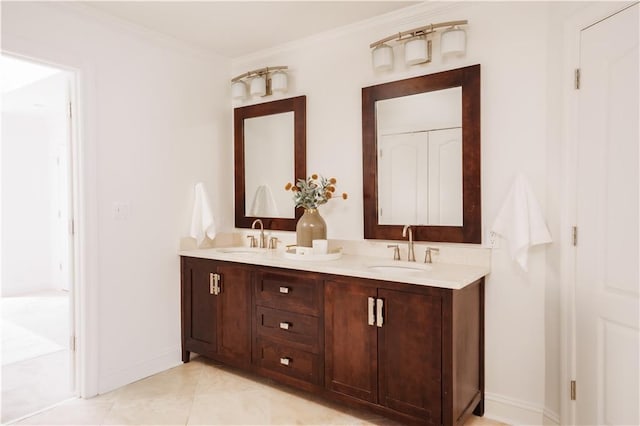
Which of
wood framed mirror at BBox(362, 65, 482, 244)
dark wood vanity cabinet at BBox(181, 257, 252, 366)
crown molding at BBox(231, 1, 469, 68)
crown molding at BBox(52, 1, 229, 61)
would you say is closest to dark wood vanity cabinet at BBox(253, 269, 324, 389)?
dark wood vanity cabinet at BBox(181, 257, 252, 366)

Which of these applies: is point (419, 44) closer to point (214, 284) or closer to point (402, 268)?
point (402, 268)

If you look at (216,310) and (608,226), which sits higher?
(608,226)

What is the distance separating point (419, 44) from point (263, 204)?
5.53ft

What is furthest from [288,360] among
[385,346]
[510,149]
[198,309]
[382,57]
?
[382,57]

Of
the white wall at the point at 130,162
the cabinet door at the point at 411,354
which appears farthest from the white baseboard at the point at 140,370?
the cabinet door at the point at 411,354

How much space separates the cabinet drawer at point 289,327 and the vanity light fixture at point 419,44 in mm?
1654

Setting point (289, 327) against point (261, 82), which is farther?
point (261, 82)

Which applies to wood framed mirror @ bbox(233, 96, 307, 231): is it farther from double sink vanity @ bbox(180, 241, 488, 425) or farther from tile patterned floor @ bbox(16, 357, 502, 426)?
tile patterned floor @ bbox(16, 357, 502, 426)

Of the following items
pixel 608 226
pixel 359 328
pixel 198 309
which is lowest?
pixel 198 309

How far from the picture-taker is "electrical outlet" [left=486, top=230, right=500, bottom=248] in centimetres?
234

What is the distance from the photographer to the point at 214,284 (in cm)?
298

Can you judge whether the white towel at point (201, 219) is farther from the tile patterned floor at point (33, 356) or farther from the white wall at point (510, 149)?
the white wall at point (510, 149)

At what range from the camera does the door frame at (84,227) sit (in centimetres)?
259

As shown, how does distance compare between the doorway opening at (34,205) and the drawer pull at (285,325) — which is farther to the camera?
the doorway opening at (34,205)
